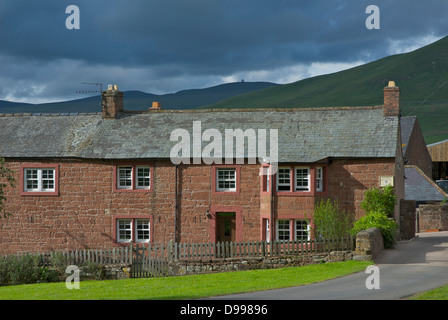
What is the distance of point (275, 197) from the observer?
120 ft

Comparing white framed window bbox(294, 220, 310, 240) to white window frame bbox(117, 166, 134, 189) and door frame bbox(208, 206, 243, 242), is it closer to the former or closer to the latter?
door frame bbox(208, 206, 243, 242)

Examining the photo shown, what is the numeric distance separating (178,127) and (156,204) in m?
5.25

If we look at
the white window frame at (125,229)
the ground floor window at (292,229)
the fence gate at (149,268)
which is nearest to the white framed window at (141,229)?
the white window frame at (125,229)

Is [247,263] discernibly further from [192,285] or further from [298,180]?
[192,285]

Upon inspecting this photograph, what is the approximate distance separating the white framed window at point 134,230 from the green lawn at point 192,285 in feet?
32.8

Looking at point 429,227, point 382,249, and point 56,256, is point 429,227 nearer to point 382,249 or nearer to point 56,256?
point 382,249

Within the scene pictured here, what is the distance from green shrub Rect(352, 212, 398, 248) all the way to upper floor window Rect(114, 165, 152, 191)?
12.1 m

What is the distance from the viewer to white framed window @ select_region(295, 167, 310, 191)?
3653 centimetres

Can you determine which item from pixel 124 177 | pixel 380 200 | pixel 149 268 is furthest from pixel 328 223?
pixel 124 177

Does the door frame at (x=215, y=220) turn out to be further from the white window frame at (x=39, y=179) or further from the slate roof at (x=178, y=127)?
the white window frame at (x=39, y=179)

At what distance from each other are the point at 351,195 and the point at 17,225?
64.1 feet

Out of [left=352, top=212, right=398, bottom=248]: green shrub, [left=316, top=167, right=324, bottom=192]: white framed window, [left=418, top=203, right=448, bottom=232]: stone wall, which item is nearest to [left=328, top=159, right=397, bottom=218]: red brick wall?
[left=316, top=167, right=324, bottom=192]: white framed window

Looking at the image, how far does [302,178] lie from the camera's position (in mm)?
36656
